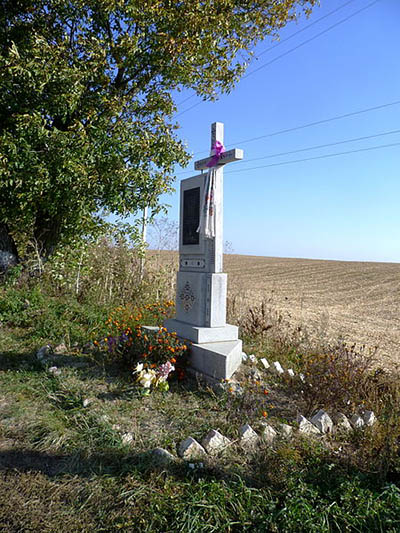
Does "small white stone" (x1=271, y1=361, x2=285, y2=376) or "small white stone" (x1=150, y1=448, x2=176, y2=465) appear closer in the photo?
"small white stone" (x1=150, y1=448, x2=176, y2=465)

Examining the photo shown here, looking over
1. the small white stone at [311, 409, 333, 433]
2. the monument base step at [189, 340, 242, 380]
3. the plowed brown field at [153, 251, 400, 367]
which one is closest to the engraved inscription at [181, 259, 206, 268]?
the monument base step at [189, 340, 242, 380]

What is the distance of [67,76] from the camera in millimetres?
7270

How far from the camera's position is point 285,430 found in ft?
Result: 11.6

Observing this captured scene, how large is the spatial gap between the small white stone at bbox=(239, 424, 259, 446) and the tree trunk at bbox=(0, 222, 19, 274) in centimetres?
727

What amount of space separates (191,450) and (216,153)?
13.7 ft

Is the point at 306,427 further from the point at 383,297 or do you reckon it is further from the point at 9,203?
the point at 383,297

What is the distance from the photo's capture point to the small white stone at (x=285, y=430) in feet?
11.5

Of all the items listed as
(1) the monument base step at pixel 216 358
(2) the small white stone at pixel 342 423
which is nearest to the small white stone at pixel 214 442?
(2) the small white stone at pixel 342 423

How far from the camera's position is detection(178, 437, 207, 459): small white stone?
123 inches

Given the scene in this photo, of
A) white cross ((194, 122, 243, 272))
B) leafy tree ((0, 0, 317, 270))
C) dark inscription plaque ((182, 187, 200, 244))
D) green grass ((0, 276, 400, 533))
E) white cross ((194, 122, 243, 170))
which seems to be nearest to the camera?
green grass ((0, 276, 400, 533))

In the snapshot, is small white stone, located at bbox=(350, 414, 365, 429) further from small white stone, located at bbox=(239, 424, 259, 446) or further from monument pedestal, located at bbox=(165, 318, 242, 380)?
monument pedestal, located at bbox=(165, 318, 242, 380)

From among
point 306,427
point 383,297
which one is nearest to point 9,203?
point 306,427

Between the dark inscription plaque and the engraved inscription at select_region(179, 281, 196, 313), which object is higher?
the dark inscription plaque

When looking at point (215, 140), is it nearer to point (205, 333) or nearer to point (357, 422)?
point (205, 333)
